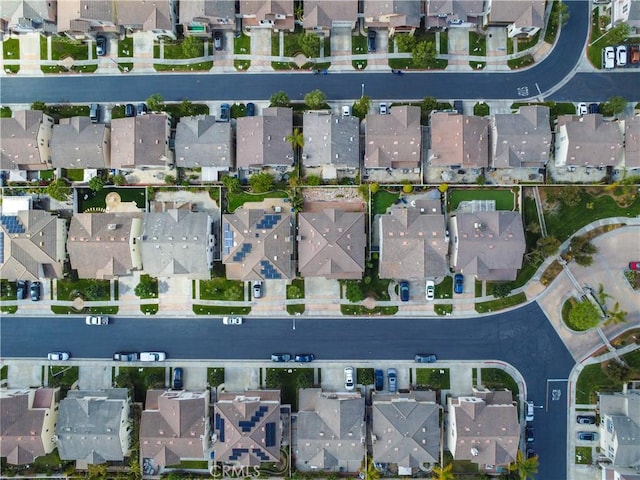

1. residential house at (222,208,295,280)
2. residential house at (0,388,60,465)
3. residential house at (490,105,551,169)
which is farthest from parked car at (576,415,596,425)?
residential house at (0,388,60,465)

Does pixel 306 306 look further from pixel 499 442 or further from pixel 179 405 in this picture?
pixel 499 442

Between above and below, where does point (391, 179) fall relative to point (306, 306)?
above

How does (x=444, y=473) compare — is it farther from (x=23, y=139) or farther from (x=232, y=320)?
(x=23, y=139)

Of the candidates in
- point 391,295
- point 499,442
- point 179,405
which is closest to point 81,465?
point 179,405

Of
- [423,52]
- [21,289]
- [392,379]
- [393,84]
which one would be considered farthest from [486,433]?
[21,289]

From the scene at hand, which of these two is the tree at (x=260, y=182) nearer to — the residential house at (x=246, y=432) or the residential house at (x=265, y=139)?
the residential house at (x=265, y=139)
